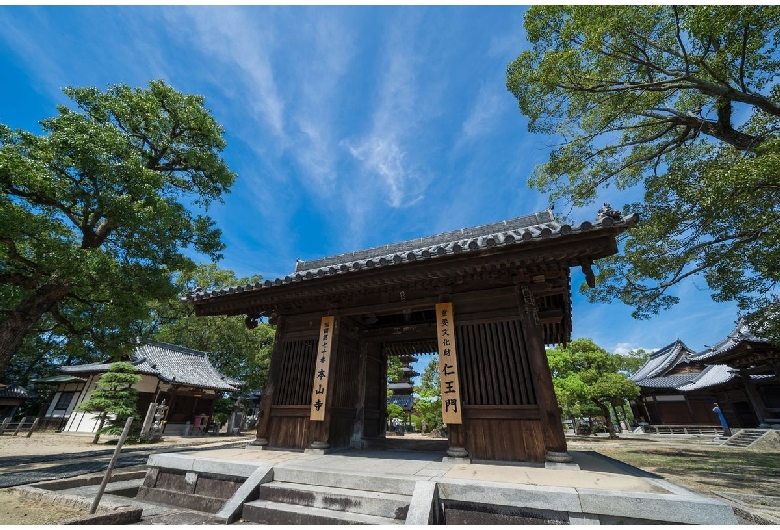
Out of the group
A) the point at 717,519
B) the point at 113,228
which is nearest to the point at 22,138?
the point at 113,228

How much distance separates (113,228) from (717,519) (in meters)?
15.4

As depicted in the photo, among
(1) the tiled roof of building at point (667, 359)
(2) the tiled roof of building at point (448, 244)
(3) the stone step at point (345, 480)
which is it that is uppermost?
(1) the tiled roof of building at point (667, 359)

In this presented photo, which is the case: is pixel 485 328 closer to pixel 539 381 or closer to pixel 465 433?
pixel 539 381

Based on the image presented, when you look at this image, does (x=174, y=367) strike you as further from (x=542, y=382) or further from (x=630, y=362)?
(x=630, y=362)

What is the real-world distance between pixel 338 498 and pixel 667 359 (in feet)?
137

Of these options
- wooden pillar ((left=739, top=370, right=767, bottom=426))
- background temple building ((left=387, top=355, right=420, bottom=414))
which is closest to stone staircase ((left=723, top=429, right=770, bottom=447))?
wooden pillar ((left=739, top=370, right=767, bottom=426))

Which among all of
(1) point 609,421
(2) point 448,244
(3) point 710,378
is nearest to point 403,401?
(1) point 609,421

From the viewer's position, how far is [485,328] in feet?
22.7

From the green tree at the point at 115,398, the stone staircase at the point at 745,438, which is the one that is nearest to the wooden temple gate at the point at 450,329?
the green tree at the point at 115,398

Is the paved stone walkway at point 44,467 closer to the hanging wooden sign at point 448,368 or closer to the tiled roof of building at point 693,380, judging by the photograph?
the hanging wooden sign at point 448,368

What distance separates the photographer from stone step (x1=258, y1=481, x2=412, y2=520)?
14.1ft

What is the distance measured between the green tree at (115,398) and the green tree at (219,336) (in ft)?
44.7

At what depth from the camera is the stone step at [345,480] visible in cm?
451

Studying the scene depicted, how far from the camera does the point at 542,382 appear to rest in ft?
19.4
